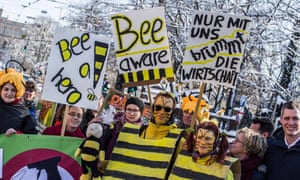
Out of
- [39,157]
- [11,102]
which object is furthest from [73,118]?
[11,102]

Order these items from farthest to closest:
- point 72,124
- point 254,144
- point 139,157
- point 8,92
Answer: point 72,124 < point 8,92 < point 254,144 < point 139,157

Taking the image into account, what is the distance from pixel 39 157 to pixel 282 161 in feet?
Answer: 8.07

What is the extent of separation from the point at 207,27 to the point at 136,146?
1506 mm

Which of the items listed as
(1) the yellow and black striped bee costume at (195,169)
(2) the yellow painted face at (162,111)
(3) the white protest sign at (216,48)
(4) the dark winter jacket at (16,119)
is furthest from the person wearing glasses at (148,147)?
(4) the dark winter jacket at (16,119)

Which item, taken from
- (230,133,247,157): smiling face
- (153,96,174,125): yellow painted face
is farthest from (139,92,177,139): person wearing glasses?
(230,133,247,157): smiling face

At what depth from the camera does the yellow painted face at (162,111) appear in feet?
13.3

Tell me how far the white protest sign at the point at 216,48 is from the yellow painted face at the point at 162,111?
808mm

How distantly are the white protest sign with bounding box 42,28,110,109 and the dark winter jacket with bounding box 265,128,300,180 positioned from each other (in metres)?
1.91

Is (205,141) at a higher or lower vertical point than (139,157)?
higher

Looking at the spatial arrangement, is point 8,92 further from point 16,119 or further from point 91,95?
point 91,95

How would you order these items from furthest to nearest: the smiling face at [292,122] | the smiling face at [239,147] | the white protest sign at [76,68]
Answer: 1. the white protest sign at [76,68]
2. the smiling face at [239,147]
3. the smiling face at [292,122]

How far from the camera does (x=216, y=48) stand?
472 centimetres

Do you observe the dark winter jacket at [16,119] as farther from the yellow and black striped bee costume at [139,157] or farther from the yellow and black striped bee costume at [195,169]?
the yellow and black striped bee costume at [195,169]

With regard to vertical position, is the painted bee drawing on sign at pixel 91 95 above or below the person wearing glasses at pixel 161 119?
above
